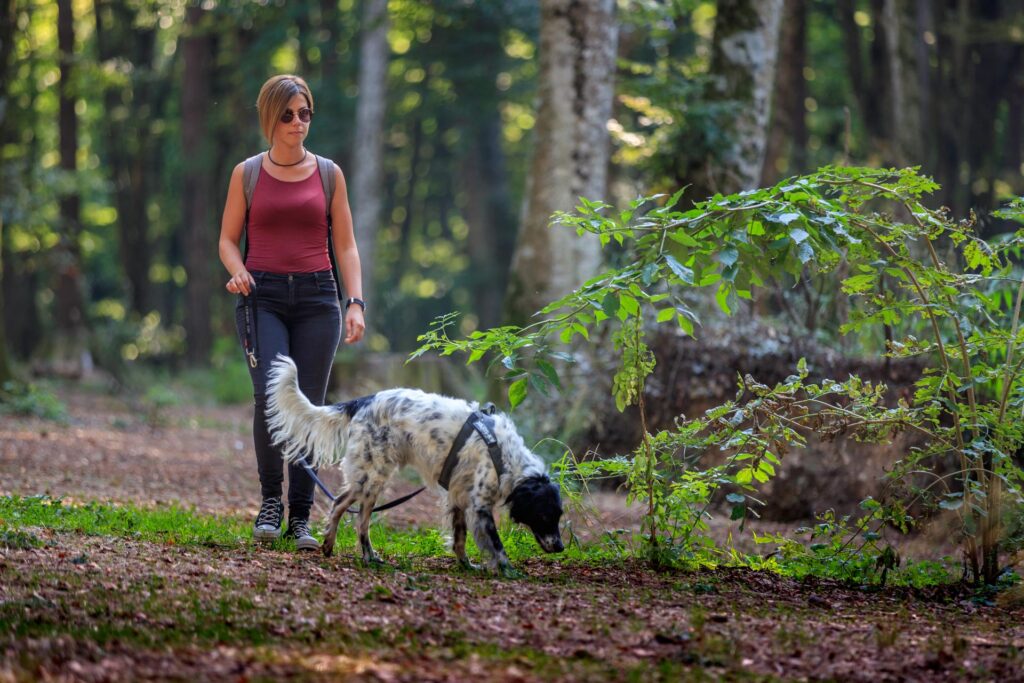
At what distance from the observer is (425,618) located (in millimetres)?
4957

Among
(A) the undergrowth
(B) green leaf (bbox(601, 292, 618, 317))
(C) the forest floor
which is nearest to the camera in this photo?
(C) the forest floor

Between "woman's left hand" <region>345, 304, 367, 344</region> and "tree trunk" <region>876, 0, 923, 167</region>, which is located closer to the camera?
"woman's left hand" <region>345, 304, 367, 344</region>

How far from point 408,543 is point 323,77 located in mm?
23430

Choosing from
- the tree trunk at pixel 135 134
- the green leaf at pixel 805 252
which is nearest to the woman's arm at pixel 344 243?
the green leaf at pixel 805 252

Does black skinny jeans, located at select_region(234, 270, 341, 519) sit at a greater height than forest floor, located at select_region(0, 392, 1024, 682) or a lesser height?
greater

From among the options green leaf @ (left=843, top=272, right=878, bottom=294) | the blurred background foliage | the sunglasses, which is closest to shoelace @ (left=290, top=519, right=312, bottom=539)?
the sunglasses

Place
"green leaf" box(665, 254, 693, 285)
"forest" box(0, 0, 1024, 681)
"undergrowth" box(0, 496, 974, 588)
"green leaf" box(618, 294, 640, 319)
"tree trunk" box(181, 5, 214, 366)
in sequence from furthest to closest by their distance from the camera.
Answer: "tree trunk" box(181, 5, 214, 366) < "undergrowth" box(0, 496, 974, 588) < "green leaf" box(618, 294, 640, 319) < "green leaf" box(665, 254, 693, 285) < "forest" box(0, 0, 1024, 681)

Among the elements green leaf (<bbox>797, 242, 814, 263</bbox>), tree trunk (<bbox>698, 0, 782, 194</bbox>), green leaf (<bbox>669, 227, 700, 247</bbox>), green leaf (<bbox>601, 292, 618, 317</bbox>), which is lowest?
green leaf (<bbox>601, 292, 618, 317</bbox>)

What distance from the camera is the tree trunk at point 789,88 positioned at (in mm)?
20438

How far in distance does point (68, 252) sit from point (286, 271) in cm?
2016

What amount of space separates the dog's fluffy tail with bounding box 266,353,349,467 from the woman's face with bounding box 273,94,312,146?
1.26 meters

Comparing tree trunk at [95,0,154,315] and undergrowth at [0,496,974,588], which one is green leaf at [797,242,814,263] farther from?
tree trunk at [95,0,154,315]

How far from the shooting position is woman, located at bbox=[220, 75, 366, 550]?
6.70m

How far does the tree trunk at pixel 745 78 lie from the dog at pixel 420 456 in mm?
6577
